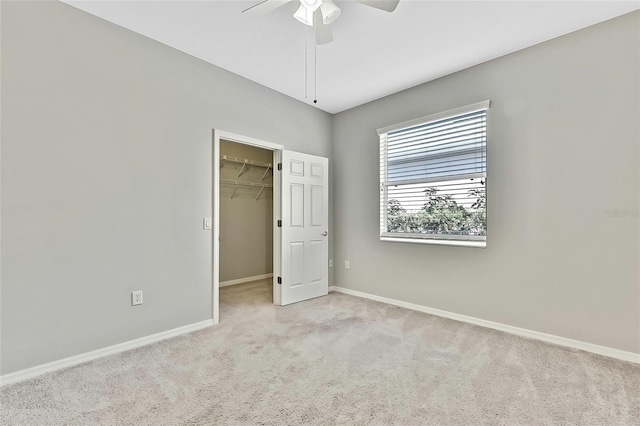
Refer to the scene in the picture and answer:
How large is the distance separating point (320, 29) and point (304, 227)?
2.42 m

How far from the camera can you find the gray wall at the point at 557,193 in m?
2.34

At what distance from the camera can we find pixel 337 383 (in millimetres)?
1986

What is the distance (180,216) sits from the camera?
9.43 ft

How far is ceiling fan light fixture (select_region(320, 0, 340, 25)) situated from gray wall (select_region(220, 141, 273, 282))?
3.07 m

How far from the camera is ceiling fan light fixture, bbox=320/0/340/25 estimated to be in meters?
1.99

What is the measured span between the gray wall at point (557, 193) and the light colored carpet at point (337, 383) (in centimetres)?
35

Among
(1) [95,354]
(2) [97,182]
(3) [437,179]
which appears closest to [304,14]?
(2) [97,182]

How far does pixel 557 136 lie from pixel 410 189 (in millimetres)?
1491

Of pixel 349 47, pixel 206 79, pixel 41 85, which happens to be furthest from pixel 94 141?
pixel 349 47

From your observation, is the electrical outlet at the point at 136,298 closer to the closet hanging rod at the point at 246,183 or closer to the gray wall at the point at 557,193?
the closet hanging rod at the point at 246,183

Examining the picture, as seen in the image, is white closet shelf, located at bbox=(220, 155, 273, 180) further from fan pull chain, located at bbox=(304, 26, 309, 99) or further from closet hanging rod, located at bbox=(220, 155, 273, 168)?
fan pull chain, located at bbox=(304, 26, 309, 99)

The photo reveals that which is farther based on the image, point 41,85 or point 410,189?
point 410,189

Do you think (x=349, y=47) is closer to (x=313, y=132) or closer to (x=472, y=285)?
(x=313, y=132)

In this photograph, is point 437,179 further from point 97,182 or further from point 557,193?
point 97,182
